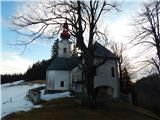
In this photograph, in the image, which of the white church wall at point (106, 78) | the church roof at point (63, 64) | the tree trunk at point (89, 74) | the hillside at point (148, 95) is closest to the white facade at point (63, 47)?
the church roof at point (63, 64)

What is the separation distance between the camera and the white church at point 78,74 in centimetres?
Result: 3262

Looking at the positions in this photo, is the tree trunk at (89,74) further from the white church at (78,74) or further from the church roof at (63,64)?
the church roof at (63,64)

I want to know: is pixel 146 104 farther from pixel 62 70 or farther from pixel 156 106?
pixel 62 70

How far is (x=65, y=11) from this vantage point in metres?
21.2

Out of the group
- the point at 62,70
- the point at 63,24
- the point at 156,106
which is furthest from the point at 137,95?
the point at 63,24

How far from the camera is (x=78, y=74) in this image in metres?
36.5

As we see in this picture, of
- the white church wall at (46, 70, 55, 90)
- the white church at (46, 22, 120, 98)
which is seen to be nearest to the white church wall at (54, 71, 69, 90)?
the white church at (46, 22, 120, 98)

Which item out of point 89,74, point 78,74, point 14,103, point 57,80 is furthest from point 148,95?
point 14,103

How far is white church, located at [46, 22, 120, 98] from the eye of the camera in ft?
107

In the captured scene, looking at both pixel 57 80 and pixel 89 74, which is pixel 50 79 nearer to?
pixel 57 80

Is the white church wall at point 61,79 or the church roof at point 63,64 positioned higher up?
the church roof at point 63,64

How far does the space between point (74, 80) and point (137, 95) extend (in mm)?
10718

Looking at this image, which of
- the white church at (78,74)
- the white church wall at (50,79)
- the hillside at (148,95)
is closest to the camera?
the hillside at (148,95)

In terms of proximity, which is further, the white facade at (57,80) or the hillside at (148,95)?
the white facade at (57,80)
